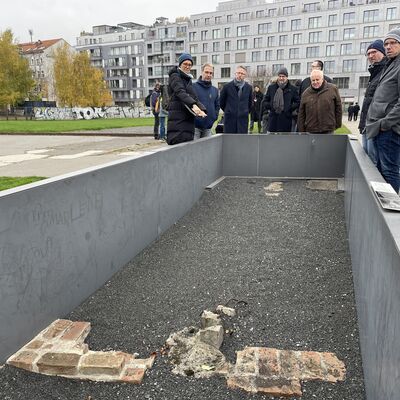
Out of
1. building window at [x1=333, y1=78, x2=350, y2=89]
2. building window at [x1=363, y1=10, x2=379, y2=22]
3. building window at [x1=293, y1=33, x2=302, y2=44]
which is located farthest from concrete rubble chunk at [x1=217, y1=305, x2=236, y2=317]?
building window at [x1=293, y1=33, x2=302, y2=44]

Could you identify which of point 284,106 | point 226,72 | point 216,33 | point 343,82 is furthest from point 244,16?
point 284,106

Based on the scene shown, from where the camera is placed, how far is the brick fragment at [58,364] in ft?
8.52

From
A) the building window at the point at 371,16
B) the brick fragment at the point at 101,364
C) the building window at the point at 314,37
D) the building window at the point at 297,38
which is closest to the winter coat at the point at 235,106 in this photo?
the brick fragment at the point at 101,364

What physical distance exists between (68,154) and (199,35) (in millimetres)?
89295

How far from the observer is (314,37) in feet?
266

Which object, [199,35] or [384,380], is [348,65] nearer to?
[199,35]

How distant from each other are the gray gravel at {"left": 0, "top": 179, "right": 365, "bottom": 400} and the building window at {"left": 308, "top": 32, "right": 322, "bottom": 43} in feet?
272

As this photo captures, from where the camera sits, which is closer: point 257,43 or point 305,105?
point 305,105

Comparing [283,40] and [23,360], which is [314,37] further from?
[23,360]

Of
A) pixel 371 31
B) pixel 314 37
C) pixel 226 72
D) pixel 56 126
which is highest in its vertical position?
pixel 371 31

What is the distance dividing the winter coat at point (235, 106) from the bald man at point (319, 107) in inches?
46.3

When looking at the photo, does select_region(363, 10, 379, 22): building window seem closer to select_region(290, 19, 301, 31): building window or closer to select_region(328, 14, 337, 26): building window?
select_region(328, 14, 337, 26): building window

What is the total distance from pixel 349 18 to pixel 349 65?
8.48 metres

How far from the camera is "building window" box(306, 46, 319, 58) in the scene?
80556 millimetres
